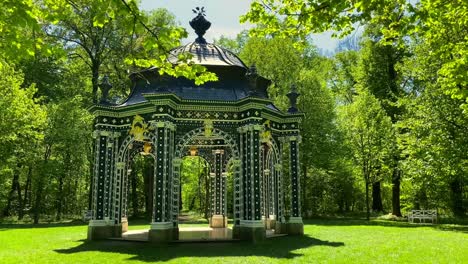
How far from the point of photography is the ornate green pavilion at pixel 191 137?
14.6 metres

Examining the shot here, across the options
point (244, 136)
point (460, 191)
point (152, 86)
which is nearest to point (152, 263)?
point (244, 136)

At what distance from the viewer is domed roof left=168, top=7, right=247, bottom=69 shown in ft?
55.9

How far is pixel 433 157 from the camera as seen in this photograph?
20.7 metres

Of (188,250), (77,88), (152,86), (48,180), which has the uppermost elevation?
(77,88)

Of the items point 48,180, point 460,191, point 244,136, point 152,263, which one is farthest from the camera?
point 460,191

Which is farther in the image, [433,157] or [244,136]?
[433,157]

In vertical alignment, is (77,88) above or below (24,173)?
above

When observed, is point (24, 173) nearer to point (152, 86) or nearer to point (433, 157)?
point (152, 86)

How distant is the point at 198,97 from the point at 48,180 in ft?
46.9

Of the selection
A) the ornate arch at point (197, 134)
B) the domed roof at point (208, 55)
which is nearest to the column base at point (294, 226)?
the ornate arch at point (197, 134)

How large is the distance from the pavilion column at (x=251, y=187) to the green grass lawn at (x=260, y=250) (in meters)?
0.72

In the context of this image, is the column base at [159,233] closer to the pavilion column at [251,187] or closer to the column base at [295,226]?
the pavilion column at [251,187]

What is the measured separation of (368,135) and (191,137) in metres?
14.1

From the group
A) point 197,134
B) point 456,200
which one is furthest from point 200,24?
point 456,200
